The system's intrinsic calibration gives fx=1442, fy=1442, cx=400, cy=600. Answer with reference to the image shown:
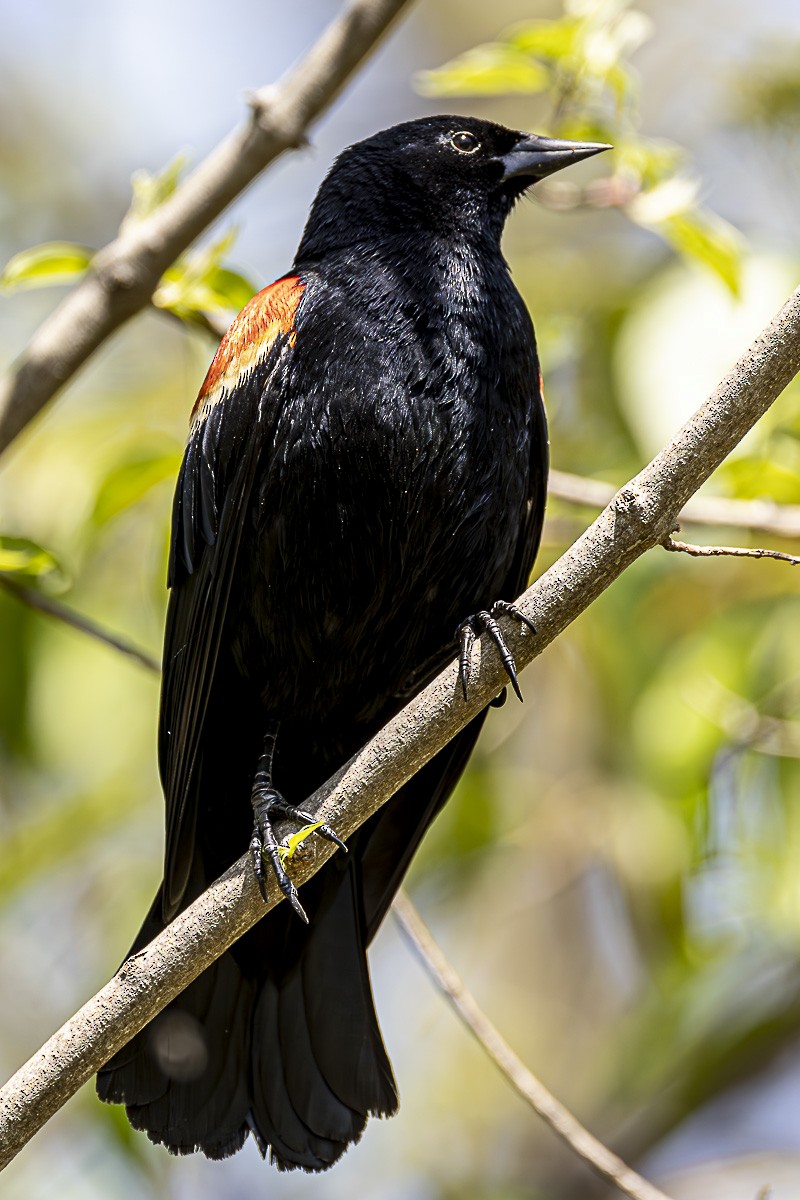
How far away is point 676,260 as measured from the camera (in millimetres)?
4551

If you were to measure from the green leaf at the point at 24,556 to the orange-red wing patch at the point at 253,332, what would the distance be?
0.53 metres

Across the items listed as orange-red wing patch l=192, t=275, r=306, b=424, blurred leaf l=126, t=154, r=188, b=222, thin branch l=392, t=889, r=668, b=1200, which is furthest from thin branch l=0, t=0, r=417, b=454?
thin branch l=392, t=889, r=668, b=1200

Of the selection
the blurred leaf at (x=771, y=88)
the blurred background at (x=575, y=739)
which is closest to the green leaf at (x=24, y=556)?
the blurred background at (x=575, y=739)

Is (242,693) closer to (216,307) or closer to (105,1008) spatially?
(216,307)

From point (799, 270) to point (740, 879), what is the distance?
5.13 feet

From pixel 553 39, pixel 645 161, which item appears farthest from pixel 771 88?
pixel 553 39

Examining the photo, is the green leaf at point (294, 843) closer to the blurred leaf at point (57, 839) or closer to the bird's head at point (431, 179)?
the bird's head at point (431, 179)

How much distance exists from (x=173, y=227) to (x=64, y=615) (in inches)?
33.9

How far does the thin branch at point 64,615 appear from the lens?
296 cm

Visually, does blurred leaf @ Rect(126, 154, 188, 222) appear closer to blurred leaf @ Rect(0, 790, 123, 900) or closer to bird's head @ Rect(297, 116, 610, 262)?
bird's head @ Rect(297, 116, 610, 262)

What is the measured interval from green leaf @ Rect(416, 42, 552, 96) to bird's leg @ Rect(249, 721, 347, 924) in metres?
1.41

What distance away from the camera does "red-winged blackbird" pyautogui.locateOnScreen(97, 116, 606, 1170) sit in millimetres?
2826

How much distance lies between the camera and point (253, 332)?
2959mm

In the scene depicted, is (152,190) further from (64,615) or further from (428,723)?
(428,723)
